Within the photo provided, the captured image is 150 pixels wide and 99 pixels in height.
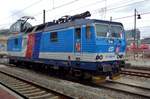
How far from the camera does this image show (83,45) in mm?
15070

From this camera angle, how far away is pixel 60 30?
691 inches

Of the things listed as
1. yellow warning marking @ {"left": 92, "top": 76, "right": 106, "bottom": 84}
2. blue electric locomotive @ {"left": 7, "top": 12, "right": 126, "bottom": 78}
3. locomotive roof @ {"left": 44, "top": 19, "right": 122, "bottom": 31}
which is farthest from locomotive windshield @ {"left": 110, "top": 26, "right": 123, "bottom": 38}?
yellow warning marking @ {"left": 92, "top": 76, "right": 106, "bottom": 84}

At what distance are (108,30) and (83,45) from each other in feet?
5.07

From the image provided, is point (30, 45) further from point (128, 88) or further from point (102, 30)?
point (128, 88)

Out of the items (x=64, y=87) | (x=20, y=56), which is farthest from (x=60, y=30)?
(x=20, y=56)

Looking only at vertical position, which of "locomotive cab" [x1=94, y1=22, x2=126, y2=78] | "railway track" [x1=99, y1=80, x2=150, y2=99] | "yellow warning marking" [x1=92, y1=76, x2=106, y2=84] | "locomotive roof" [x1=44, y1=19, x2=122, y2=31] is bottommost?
"railway track" [x1=99, y1=80, x2=150, y2=99]

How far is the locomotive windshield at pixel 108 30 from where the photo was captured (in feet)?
48.8

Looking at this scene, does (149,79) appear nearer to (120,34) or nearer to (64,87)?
(120,34)

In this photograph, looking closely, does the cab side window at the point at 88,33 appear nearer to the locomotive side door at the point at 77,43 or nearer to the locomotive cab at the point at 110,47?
the locomotive cab at the point at 110,47

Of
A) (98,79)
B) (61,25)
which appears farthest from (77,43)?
(61,25)

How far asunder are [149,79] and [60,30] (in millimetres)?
5809

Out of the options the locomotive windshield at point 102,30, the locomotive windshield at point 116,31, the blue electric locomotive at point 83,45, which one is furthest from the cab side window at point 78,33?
the locomotive windshield at point 116,31

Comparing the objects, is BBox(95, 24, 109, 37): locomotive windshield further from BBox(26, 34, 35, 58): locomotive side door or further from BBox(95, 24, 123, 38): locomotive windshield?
BBox(26, 34, 35, 58): locomotive side door

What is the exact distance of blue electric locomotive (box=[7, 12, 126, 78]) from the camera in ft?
47.8
